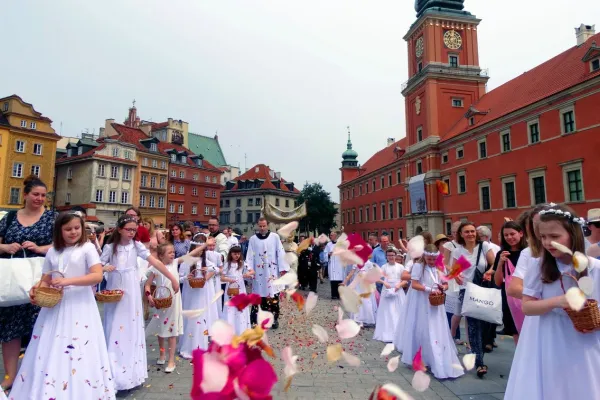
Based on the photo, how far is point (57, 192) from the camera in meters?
48.2

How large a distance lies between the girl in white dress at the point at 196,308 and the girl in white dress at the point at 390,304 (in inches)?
151

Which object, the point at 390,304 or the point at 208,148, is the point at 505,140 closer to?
the point at 390,304

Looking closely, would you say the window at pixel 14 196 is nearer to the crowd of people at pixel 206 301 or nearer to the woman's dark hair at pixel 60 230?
the crowd of people at pixel 206 301

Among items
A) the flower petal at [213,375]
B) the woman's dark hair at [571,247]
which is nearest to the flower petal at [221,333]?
the flower petal at [213,375]

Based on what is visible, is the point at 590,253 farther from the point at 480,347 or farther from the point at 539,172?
the point at 539,172

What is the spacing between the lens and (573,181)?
25703 millimetres

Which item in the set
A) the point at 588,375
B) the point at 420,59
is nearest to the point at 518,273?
the point at 588,375

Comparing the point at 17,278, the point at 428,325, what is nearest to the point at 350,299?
the point at 17,278

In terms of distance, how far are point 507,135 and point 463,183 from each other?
22.7 feet

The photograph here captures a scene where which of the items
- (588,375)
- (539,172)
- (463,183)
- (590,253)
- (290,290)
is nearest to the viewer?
(290,290)

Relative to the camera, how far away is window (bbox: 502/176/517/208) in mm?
30906

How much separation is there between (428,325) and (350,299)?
4964mm

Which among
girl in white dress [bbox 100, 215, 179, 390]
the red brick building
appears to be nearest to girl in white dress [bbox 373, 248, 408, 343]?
girl in white dress [bbox 100, 215, 179, 390]

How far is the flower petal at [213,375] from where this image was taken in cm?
99
